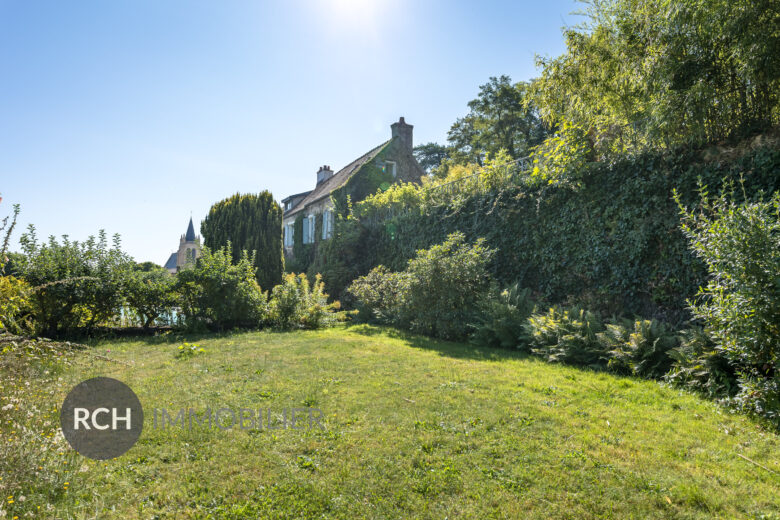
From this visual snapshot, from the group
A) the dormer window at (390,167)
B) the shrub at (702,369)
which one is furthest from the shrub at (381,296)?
the dormer window at (390,167)

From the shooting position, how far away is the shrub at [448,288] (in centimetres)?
913

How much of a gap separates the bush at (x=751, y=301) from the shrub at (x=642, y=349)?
3.50ft

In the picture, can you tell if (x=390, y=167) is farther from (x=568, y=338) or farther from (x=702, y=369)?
(x=702, y=369)

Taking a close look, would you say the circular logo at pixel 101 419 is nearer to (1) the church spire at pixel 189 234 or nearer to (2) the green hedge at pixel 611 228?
(2) the green hedge at pixel 611 228

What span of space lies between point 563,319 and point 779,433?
135 inches

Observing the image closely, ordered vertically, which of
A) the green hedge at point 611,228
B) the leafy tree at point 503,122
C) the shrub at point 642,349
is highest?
the leafy tree at point 503,122

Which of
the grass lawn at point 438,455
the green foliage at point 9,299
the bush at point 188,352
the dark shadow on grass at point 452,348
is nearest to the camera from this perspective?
the grass lawn at point 438,455

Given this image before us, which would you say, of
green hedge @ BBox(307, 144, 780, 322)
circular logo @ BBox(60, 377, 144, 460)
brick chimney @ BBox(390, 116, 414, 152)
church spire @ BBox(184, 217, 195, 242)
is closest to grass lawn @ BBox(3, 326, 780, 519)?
circular logo @ BBox(60, 377, 144, 460)

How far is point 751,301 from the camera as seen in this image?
4008 millimetres

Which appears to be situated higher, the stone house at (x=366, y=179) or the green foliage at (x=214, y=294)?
the stone house at (x=366, y=179)

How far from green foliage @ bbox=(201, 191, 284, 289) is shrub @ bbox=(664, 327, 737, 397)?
13256 millimetres

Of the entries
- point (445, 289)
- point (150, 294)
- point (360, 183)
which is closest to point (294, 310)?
point (150, 294)

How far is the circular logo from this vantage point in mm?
3174

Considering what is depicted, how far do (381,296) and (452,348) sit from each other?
442cm
